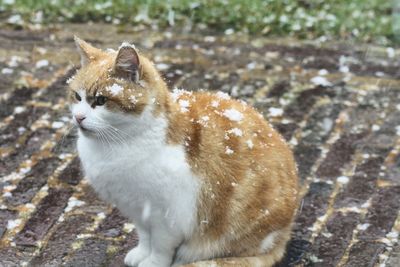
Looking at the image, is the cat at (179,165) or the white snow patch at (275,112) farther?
the white snow patch at (275,112)

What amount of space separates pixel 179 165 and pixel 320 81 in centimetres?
293

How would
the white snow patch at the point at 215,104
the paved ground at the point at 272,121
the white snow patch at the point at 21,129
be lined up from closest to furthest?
the white snow patch at the point at 215,104, the paved ground at the point at 272,121, the white snow patch at the point at 21,129

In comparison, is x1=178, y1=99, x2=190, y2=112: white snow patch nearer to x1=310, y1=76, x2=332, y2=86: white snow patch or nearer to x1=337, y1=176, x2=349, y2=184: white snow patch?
x1=337, y1=176, x2=349, y2=184: white snow patch

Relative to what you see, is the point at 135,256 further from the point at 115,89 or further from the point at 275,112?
the point at 275,112

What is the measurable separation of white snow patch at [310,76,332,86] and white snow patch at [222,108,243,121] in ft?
8.13

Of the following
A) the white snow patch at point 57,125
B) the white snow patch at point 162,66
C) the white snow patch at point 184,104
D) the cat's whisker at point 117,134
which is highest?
the cat's whisker at point 117,134

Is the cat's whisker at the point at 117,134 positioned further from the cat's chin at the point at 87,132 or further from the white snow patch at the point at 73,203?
the white snow patch at the point at 73,203

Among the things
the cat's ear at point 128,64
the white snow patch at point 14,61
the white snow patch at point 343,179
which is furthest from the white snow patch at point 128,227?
the white snow patch at point 14,61

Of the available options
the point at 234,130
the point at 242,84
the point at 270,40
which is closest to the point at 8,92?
the point at 242,84

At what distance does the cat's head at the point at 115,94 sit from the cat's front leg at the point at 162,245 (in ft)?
1.80

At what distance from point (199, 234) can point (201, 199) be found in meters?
0.21

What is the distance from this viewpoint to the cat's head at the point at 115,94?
3539 millimetres

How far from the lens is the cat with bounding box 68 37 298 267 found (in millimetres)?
3576

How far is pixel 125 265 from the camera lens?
162 inches
